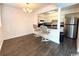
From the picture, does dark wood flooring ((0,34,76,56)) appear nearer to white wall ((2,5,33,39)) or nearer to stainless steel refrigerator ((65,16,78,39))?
white wall ((2,5,33,39))

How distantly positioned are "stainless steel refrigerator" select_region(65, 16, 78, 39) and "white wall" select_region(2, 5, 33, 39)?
290 cm

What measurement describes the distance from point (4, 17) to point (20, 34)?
5.69 feet

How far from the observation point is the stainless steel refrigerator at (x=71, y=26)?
5.30 m

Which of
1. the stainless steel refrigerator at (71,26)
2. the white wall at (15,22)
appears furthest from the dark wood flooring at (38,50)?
the stainless steel refrigerator at (71,26)

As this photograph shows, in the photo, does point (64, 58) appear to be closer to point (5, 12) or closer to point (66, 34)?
point (5, 12)

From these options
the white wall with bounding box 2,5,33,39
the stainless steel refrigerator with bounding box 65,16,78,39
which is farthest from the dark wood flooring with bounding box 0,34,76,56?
the stainless steel refrigerator with bounding box 65,16,78,39

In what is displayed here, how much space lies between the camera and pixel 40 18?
703 centimetres

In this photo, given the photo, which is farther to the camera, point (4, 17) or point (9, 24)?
point (9, 24)

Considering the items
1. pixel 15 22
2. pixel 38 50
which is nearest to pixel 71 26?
pixel 38 50

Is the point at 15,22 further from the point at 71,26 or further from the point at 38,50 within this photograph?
the point at 71,26

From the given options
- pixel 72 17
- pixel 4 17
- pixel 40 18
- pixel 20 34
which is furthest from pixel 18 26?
pixel 72 17

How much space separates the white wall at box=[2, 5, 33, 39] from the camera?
4895mm

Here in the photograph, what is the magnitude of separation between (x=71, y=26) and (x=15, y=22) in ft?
11.5

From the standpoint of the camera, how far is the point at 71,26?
17.9ft
